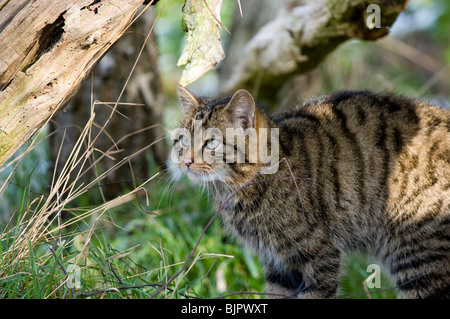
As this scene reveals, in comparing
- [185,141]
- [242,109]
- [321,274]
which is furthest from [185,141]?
[321,274]

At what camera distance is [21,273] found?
2.09 meters

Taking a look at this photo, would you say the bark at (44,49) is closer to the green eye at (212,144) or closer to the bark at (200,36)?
the bark at (200,36)

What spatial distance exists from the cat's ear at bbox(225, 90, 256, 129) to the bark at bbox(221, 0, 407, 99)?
125cm

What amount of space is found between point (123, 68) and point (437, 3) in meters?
5.38

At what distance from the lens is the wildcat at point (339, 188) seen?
2500 mm

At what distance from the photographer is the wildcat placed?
8.20 ft

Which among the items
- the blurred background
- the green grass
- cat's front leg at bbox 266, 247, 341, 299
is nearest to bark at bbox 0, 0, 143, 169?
the blurred background

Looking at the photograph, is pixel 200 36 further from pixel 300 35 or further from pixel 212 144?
pixel 300 35

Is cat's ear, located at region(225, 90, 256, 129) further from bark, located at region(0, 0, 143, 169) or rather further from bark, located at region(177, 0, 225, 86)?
bark, located at region(0, 0, 143, 169)

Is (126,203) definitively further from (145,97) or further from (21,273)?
(21,273)

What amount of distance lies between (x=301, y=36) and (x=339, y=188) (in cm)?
147

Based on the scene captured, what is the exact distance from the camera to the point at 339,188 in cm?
261

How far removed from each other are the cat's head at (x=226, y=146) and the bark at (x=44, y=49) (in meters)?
0.68
